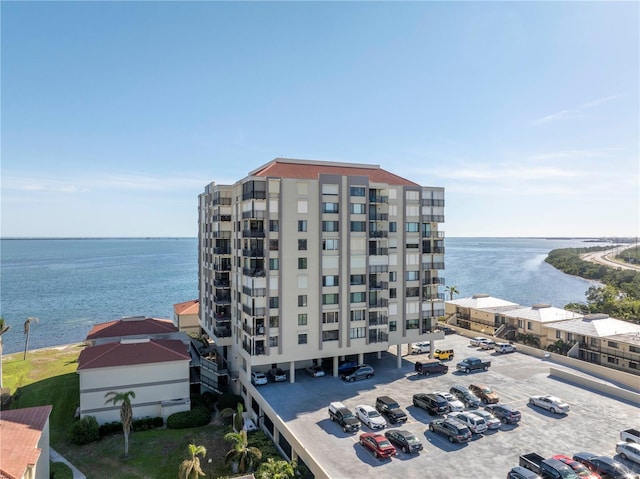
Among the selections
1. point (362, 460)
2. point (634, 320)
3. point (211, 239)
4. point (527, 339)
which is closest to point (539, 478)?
point (362, 460)

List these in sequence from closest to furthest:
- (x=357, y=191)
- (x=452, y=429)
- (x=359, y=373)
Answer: (x=452, y=429), (x=359, y=373), (x=357, y=191)

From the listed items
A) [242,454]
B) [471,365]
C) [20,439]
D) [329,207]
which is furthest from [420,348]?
[20,439]

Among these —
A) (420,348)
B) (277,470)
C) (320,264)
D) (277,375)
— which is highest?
(320,264)

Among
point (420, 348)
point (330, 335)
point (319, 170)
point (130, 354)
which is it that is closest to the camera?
point (130, 354)

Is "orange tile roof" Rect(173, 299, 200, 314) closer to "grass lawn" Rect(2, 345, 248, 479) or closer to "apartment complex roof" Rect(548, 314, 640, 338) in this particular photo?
"grass lawn" Rect(2, 345, 248, 479)

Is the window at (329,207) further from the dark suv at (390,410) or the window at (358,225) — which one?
the dark suv at (390,410)

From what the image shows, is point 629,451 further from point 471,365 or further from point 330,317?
point 330,317
